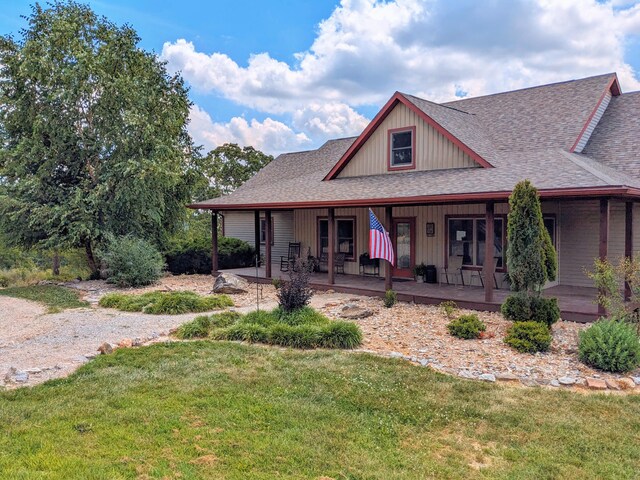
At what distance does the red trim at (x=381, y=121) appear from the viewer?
40.4 feet

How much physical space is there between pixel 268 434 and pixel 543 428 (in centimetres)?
258

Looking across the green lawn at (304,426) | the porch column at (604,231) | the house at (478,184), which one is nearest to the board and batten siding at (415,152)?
the house at (478,184)

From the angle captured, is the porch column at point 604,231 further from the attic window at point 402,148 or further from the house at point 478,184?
the attic window at point 402,148

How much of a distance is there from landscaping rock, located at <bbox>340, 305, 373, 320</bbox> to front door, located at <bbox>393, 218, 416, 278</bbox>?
4043 millimetres

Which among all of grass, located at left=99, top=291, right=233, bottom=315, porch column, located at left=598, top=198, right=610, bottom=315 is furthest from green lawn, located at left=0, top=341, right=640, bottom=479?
grass, located at left=99, top=291, right=233, bottom=315

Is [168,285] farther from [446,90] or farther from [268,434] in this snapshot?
[446,90]

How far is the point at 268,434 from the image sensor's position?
13.7 feet

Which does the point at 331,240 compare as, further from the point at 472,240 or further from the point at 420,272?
the point at 472,240

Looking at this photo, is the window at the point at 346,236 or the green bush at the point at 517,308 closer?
the green bush at the point at 517,308

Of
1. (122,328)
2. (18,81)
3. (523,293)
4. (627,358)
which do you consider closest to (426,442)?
(627,358)

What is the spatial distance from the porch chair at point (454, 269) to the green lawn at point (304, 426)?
22.9 feet

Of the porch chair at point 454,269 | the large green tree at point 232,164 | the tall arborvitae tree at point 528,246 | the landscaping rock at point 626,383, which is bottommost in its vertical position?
the landscaping rock at point 626,383

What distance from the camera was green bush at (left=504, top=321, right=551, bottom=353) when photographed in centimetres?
703

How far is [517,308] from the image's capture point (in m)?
8.12
